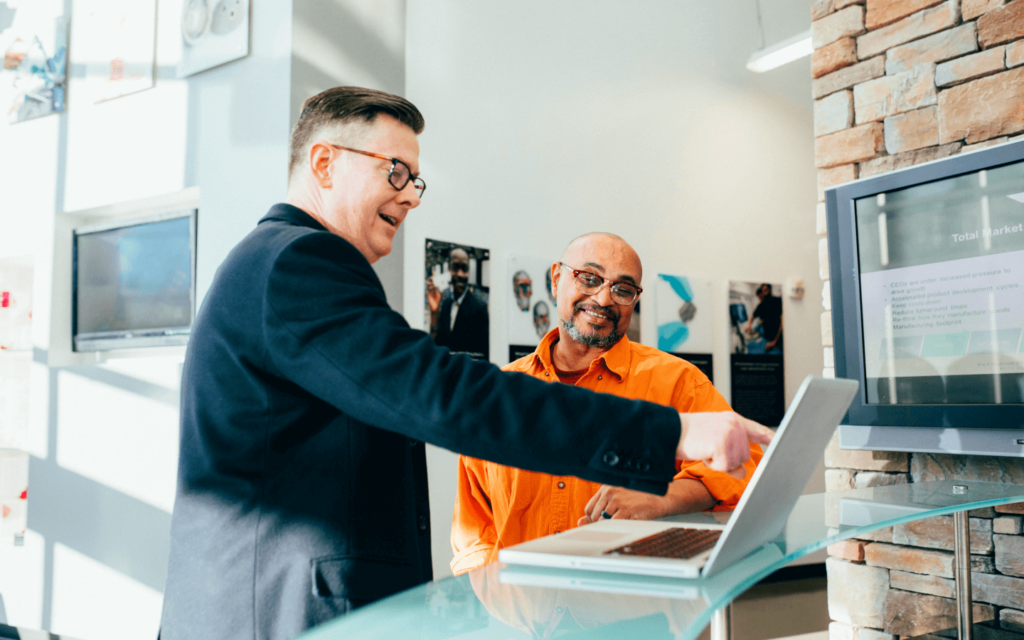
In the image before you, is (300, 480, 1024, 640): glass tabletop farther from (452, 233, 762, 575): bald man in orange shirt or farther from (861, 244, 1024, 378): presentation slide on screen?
(861, 244, 1024, 378): presentation slide on screen

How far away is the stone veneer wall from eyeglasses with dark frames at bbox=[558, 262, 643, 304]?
752 millimetres

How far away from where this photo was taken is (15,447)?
3748 mm

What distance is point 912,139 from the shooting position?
233cm

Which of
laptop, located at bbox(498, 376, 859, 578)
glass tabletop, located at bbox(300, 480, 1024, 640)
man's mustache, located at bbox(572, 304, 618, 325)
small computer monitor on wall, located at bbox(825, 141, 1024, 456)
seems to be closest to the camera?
glass tabletop, located at bbox(300, 480, 1024, 640)

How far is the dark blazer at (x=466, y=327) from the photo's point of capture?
12.2ft

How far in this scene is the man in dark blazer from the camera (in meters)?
0.95

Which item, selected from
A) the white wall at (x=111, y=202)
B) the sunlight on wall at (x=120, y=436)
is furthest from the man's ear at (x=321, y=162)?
the sunlight on wall at (x=120, y=436)

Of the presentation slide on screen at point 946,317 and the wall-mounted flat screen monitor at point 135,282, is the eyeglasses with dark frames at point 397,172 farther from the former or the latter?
the wall-mounted flat screen monitor at point 135,282

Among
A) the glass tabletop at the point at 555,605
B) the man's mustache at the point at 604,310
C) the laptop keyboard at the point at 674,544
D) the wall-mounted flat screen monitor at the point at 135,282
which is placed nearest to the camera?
the glass tabletop at the point at 555,605

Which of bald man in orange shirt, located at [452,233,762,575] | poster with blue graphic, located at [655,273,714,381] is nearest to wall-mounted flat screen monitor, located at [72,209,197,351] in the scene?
bald man in orange shirt, located at [452,233,762,575]

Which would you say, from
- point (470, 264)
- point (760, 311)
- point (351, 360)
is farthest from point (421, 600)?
point (760, 311)

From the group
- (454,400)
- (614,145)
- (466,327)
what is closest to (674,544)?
(454,400)

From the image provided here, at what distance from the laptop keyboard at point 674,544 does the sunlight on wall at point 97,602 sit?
256cm

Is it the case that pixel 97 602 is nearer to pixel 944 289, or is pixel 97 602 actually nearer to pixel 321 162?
pixel 321 162
